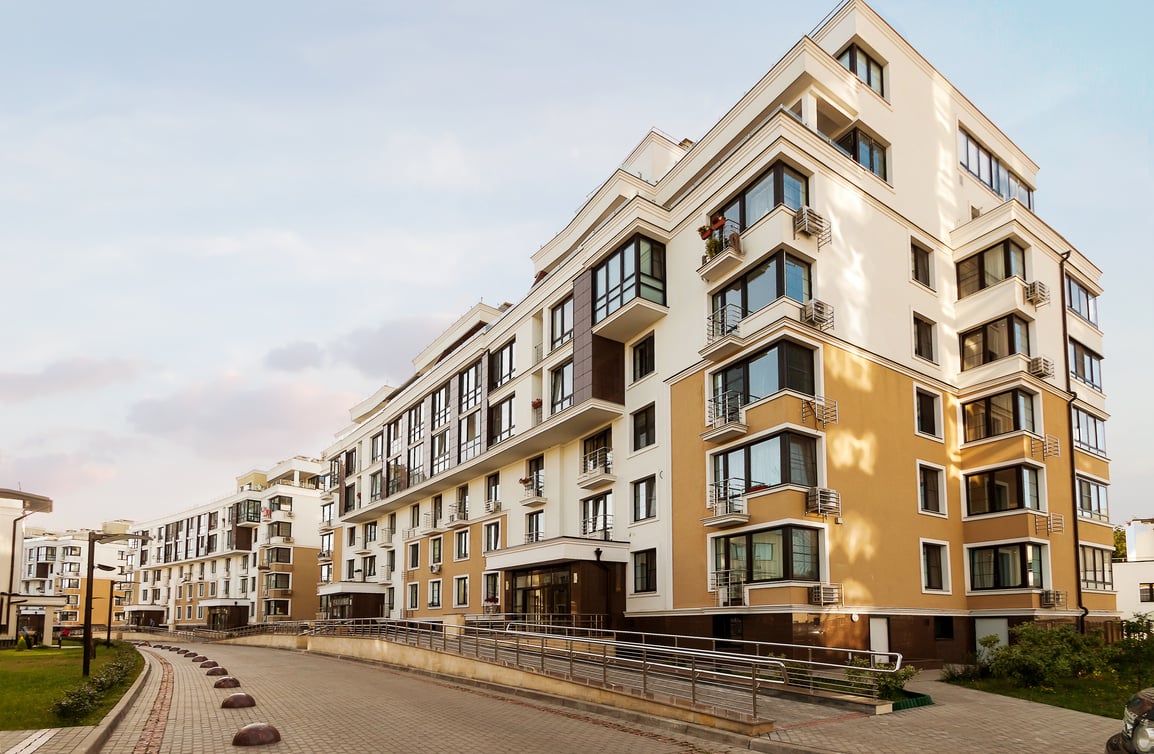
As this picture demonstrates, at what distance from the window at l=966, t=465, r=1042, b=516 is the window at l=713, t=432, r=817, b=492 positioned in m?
7.37

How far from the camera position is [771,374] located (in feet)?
77.8

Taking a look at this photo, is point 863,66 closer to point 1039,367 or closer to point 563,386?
point 1039,367

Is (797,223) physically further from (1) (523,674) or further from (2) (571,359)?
(1) (523,674)

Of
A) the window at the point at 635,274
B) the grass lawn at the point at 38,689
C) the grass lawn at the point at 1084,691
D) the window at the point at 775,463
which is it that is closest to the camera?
the grass lawn at the point at 38,689

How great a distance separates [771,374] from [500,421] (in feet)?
57.1

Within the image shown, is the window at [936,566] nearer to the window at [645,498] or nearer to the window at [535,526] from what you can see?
the window at [645,498]

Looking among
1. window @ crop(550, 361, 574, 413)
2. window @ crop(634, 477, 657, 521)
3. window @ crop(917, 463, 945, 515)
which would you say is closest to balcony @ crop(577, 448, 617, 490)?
window @ crop(634, 477, 657, 521)

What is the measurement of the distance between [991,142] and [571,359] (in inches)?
717

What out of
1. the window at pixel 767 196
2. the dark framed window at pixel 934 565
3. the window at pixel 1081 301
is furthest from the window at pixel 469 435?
the window at pixel 1081 301

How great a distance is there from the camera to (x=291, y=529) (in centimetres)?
7331

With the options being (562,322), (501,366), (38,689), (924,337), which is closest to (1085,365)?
(924,337)

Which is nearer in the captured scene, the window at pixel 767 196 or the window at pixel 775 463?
the window at pixel 775 463

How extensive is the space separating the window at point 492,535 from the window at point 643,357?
12050 millimetres

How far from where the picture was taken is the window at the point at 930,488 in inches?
1034
